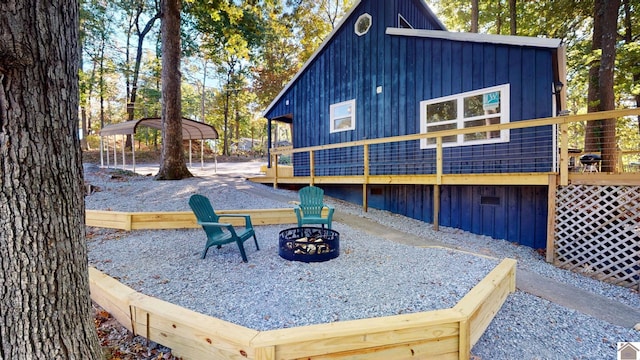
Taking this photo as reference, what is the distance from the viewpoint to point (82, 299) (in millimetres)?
1589

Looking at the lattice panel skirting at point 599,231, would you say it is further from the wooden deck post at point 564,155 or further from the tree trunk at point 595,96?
the tree trunk at point 595,96

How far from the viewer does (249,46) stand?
14789 mm

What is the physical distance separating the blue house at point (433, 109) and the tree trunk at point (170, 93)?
3710 millimetres

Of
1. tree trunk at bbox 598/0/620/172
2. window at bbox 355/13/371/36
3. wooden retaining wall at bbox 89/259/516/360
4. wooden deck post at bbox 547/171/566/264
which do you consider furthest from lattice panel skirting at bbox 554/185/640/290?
window at bbox 355/13/371/36

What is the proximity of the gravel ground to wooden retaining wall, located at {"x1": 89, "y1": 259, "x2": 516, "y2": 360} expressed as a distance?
451mm

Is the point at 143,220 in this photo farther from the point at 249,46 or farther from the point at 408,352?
the point at 249,46

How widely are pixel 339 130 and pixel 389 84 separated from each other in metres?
1.92

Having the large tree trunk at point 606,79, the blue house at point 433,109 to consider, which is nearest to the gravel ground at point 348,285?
the blue house at point 433,109

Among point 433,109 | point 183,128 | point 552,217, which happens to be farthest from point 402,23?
point 183,128

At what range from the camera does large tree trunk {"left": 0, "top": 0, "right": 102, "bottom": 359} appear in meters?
1.32

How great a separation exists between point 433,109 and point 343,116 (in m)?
2.67

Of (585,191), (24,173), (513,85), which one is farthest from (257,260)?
(513,85)

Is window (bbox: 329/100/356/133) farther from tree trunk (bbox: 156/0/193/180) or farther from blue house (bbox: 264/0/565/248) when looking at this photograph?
tree trunk (bbox: 156/0/193/180)

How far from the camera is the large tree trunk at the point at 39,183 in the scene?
4.32 feet
